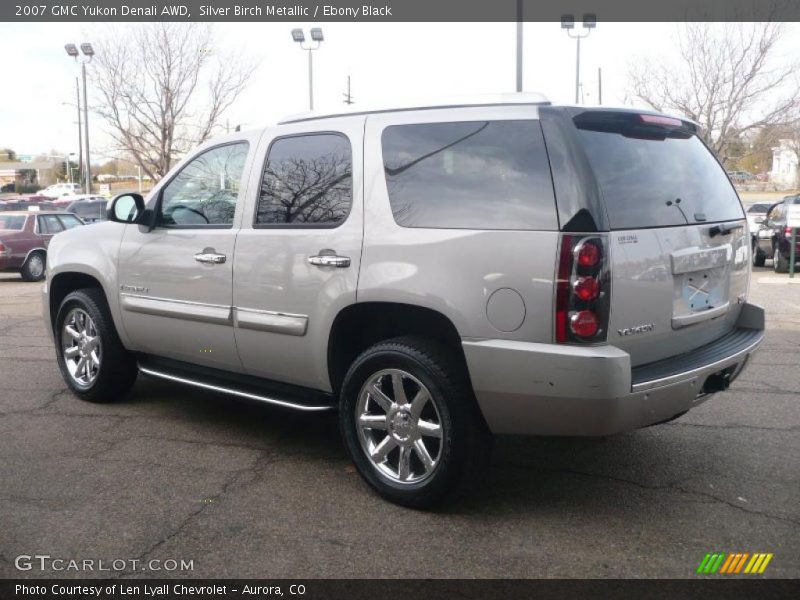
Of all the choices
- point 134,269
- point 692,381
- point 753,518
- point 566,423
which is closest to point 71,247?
point 134,269

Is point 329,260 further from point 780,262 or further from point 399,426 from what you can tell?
point 780,262

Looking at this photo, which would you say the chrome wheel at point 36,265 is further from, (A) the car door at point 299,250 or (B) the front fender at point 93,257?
(A) the car door at point 299,250

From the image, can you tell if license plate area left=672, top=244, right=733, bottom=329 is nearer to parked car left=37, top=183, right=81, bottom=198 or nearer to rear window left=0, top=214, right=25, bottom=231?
rear window left=0, top=214, right=25, bottom=231

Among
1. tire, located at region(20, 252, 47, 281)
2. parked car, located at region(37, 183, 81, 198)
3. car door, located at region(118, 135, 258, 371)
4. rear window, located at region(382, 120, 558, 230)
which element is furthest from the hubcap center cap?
parked car, located at region(37, 183, 81, 198)

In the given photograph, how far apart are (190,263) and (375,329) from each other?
54.6 inches

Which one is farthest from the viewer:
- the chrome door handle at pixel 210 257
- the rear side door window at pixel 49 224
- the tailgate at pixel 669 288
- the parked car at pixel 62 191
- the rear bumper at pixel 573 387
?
the parked car at pixel 62 191

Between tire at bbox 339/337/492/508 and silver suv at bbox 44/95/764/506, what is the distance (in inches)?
0.4

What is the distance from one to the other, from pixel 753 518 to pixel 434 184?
2181 mm

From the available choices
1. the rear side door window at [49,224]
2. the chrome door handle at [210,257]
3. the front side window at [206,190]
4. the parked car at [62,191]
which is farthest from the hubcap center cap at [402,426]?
the parked car at [62,191]

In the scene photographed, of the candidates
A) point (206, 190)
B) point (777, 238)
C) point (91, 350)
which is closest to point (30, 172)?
point (777, 238)

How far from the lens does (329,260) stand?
Result: 426 centimetres

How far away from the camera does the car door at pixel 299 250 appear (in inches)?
168

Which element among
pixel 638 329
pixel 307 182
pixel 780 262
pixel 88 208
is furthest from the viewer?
pixel 88 208

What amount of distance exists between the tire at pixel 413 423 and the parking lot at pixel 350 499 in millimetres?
160
